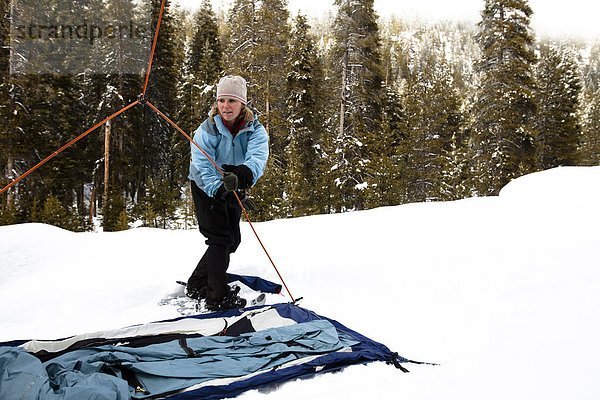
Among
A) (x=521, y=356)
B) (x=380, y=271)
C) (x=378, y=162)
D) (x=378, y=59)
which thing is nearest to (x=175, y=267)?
(x=380, y=271)

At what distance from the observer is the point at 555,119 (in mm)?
27094

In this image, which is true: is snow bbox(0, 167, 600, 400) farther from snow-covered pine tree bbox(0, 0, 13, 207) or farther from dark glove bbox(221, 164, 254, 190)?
snow-covered pine tree bbox(0, 0, 13, 207)

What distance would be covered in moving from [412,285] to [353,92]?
1619 cm

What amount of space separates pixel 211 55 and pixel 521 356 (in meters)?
28.8

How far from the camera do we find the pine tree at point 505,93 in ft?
60.3

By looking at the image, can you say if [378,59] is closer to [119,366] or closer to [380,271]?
[380,271]

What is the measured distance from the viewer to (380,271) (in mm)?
4410

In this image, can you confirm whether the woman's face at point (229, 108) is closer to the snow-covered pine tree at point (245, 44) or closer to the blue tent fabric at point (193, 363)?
the blue tent fabric at point (193, 363)

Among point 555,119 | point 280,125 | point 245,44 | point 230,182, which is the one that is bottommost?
point 230,182

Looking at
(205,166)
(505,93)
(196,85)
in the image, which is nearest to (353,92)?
(505,93)

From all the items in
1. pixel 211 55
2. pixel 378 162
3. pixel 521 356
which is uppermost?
pixel 211 55

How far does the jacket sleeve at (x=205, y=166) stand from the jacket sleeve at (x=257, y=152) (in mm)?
291

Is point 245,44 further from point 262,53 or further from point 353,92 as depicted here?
point 353,92

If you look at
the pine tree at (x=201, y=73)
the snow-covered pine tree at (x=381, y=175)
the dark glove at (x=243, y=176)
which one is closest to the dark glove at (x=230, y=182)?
the dark glove at (x=243, y=176)
